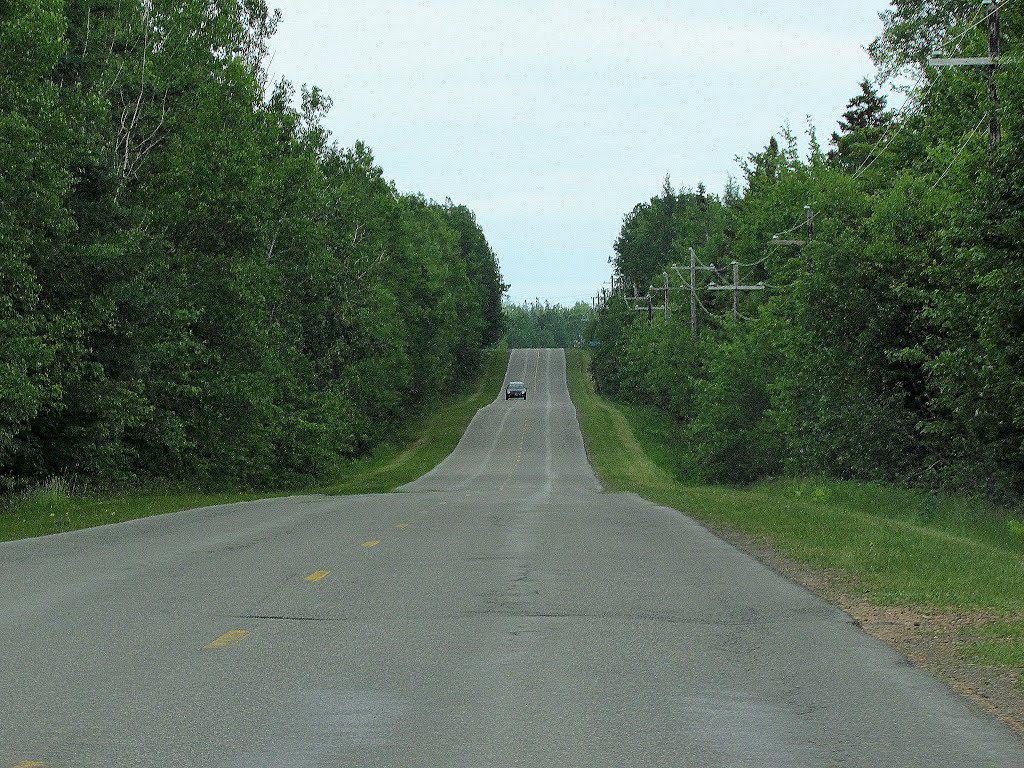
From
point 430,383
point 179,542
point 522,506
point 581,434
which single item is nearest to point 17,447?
point 522,506

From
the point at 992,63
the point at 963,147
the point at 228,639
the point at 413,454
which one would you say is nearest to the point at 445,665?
the point at 228,639

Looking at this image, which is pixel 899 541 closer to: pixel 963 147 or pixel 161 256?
pixel 963 147

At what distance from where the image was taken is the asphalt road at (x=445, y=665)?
7.02 m

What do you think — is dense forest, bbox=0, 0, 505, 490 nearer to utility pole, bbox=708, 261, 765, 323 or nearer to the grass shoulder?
the grass shoulder

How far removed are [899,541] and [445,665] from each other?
1049cm

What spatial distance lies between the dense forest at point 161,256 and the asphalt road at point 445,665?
50.1 ft

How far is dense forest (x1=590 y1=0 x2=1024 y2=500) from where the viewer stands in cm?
2158

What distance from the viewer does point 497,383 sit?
490 ft

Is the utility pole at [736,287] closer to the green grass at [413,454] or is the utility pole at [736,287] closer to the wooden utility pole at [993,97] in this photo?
the green grass at [413,454]

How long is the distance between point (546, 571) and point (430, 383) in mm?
86073

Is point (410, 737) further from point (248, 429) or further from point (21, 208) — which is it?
point (248, 429)

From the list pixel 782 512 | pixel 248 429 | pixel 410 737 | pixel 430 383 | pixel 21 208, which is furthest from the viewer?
pixel 430 383

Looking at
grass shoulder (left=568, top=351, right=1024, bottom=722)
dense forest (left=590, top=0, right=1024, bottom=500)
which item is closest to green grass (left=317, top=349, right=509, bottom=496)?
dense forest (left=590, top=0, right=1024, bottom=500)

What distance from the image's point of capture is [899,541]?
722 inches
